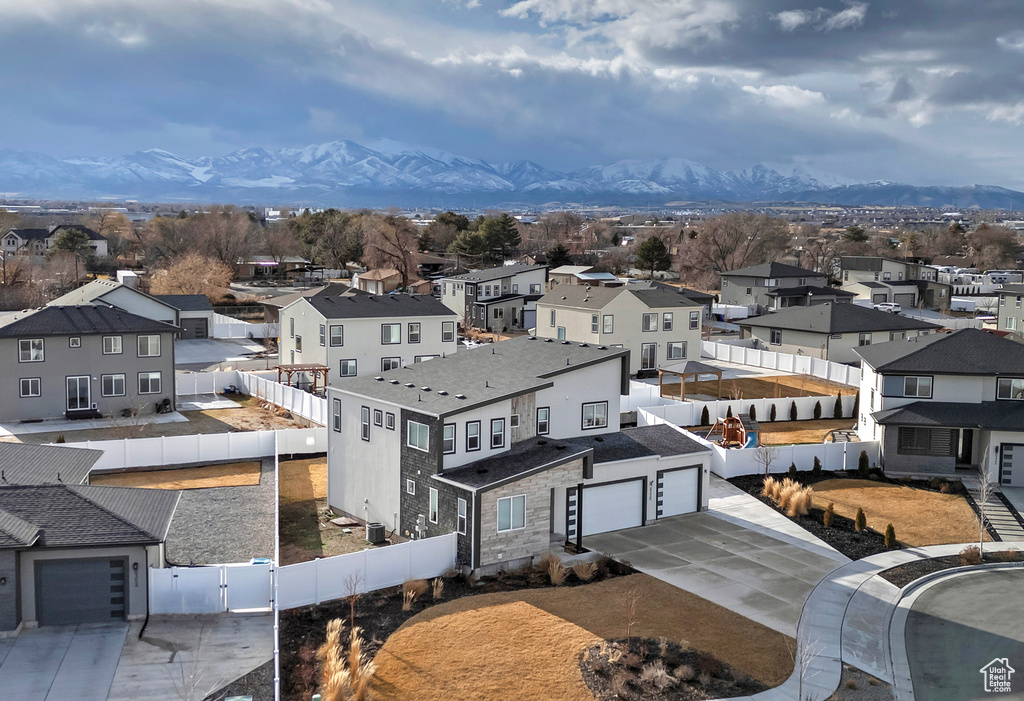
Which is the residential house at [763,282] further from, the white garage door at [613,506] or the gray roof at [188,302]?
the white garage door at [613,506]

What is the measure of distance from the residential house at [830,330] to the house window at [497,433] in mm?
41368

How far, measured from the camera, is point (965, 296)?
11444cm

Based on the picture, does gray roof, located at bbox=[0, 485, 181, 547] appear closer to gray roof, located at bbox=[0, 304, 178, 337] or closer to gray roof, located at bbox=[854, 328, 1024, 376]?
gray roof, located at bbox=[0, 304, 178, 337]

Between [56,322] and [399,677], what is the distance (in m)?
35.3

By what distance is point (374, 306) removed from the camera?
2314 inches

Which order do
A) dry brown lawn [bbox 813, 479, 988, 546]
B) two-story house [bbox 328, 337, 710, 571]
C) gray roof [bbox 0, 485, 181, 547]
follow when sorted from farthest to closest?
dry brown lawn [bbox 813, 479, 988, 546], two-story house [bbox 328, 337, 710, 571], gray roof [bbox 0, 485, 181, 547]

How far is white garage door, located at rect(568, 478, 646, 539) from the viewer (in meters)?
32.1

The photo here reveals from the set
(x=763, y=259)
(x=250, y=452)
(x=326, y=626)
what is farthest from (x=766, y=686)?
(x=763, y=259)

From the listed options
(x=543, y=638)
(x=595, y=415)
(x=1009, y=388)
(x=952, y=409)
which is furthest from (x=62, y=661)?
(x=1009, y=388)

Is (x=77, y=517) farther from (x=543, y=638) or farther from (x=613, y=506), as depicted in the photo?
(x=613, y=506)

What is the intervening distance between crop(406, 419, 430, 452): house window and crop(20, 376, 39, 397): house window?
26.4 m

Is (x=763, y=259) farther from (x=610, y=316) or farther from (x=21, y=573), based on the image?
(x=21, y=573)

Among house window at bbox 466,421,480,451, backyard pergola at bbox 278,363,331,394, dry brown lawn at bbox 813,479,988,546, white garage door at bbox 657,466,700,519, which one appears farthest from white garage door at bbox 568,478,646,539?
backyard pergola at bbox 278,363,331,394

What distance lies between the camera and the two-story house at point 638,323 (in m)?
63.9
